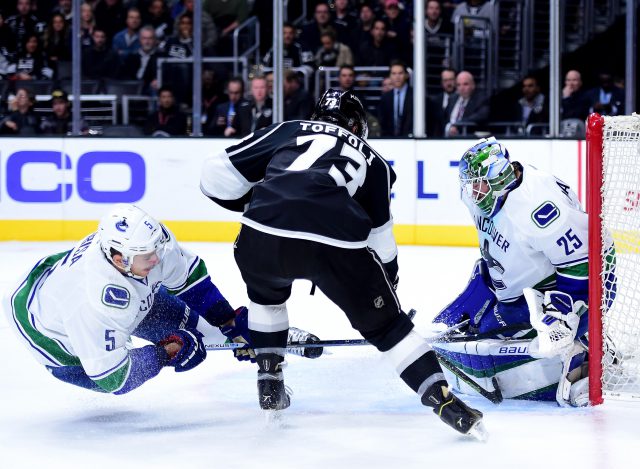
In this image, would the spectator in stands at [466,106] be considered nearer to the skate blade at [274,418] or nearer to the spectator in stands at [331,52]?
the spectator in stands at [331,52]

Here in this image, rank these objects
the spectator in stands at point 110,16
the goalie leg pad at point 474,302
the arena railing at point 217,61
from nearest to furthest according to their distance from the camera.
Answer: the goalie leg pad at point 474,302
the arena railing at point 217,61
the spectator in stands at point 110,16

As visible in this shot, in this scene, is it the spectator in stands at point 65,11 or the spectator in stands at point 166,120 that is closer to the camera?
the spectator in stands at point 166,120

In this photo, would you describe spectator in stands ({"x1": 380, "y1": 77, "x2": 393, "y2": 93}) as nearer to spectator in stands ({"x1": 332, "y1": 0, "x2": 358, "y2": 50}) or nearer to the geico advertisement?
spectator in stands ({"x1": 332, "y1": 0, "x2": 358, "y2": 50})

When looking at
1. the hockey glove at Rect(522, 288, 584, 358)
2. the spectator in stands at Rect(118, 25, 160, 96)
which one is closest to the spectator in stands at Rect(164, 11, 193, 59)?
the spectator in stands at Rect(118, 25, 160, 96)

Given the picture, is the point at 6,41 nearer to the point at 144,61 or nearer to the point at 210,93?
the point at 144,61

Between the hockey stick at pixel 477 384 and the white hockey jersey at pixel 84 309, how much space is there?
3.07ft

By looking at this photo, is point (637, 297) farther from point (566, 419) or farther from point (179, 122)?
point (179, 122)

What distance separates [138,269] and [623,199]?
145cm

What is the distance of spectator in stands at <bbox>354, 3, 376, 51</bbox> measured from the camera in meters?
8.72

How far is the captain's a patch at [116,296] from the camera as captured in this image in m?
3.26

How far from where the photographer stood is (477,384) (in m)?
3.65

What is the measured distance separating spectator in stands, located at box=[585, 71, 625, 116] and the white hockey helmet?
514cm

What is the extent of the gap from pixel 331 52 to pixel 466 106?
1.26 meters

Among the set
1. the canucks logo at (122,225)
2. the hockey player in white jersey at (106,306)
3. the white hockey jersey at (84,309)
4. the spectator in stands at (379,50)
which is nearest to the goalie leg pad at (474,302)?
the hockey player in white jersey at (106,306)
